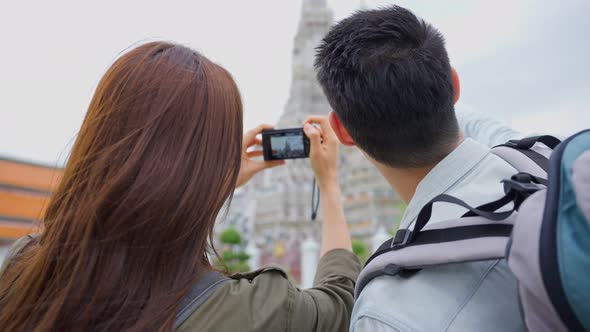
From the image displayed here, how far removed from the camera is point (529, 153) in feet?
3.15

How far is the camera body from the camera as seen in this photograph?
1604 millimetres

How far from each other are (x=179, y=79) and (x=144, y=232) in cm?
30

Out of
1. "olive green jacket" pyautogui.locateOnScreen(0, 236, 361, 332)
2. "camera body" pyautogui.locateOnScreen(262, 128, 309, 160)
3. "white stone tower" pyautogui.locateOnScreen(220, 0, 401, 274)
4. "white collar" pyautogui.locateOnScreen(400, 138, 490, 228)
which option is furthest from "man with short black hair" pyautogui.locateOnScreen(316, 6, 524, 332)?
"white stone tower" pyautogui.locateOnScreen(220, 0, 401, 274)

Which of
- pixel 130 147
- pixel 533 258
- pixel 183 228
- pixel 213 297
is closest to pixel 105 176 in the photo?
pixel 130 147

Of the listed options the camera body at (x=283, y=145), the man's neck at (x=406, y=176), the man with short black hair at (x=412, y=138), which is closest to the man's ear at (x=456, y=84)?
the man with short black hair at (x=412, y=138)

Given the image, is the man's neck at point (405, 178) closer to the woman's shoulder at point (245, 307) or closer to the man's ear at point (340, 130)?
the man's ear at point (340, 130)

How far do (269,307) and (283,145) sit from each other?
0.86 meters

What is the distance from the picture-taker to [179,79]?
0.88 metres

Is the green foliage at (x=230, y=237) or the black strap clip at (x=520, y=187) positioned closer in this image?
the black strap clip at (x=520, y=187)

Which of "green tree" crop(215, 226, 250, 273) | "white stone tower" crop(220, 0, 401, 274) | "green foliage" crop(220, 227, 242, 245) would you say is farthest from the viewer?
"white stone tower" crop(220, 0, 401, 274)

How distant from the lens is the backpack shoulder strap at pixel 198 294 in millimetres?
810

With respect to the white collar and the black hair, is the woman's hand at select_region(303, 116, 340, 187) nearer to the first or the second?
the black hair

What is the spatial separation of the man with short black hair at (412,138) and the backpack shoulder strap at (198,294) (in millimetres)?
263

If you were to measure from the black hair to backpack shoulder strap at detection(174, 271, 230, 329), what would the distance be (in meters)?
0.43
